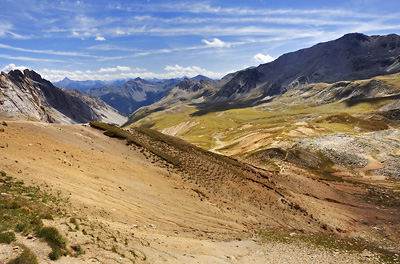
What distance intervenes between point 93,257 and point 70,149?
26816 mm

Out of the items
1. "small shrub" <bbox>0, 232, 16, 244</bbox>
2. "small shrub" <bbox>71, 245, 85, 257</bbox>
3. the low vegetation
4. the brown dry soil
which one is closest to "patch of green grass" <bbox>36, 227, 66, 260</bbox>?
the low vegetation

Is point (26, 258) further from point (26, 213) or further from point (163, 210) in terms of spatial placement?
point (163, 210)


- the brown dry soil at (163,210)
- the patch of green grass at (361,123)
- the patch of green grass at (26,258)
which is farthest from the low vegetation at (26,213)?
the patch of green grass at (361,123)

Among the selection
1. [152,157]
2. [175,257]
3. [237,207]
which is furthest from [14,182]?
[237,207]

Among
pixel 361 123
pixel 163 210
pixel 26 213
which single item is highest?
pixel 361 123

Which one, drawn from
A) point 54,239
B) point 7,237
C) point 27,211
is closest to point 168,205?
point 27,211

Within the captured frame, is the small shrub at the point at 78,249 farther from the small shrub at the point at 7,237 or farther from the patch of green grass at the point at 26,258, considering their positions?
the small shrub at the point at 7,237

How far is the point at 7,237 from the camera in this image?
1316 cm

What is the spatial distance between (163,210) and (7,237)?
1832 cm

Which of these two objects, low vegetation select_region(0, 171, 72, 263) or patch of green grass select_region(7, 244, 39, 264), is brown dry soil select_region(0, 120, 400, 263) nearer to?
patch of green grass select_region(7, 244, 39, 264)

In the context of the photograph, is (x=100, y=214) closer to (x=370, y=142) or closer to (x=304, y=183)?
(x=304, y=183)

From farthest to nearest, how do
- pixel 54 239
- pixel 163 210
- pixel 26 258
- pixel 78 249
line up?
pixel 163 210 → pixel 78 249 → pixel 54 239 → pixel 26 258

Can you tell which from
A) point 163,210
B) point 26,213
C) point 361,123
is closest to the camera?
point 26,213

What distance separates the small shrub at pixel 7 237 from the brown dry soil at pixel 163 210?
553 mm
